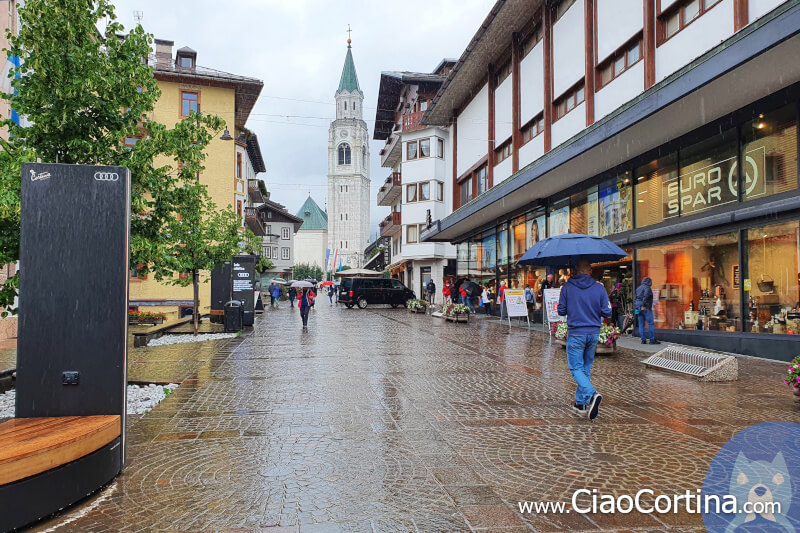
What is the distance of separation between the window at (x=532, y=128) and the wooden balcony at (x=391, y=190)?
2419cm

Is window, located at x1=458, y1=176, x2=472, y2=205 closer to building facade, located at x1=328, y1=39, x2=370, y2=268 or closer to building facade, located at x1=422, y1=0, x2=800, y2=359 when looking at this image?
building facade, located at x1=422, y1=0, x2=800, y2=359

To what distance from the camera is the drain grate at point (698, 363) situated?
957 cm

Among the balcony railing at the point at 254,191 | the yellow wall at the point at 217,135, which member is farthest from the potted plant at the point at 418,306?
the balcony railing at the point at 254,191

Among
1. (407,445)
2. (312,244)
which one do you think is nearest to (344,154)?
(312,244)

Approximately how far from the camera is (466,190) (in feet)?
119

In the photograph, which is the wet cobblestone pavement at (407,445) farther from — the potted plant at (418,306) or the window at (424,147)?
the window at (424,147)

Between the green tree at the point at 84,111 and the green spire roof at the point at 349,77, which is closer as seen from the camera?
the green tree at the point at 84,111

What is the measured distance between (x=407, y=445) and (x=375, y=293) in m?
34.6

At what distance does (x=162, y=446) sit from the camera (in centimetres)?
564

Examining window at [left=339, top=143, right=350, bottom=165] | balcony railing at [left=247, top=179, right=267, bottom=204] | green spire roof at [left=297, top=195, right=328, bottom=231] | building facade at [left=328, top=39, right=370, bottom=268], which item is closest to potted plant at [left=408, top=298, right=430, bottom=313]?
balcony railing at [left=247, top=179, right=267, bottom=204]

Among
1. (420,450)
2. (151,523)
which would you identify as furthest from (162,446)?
(420,450)

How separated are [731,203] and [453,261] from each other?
32.3 meters

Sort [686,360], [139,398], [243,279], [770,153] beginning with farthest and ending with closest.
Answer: [243,279] → [770,153] → [686,360] → [139,398]

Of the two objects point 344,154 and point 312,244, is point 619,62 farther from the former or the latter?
point 312,244
